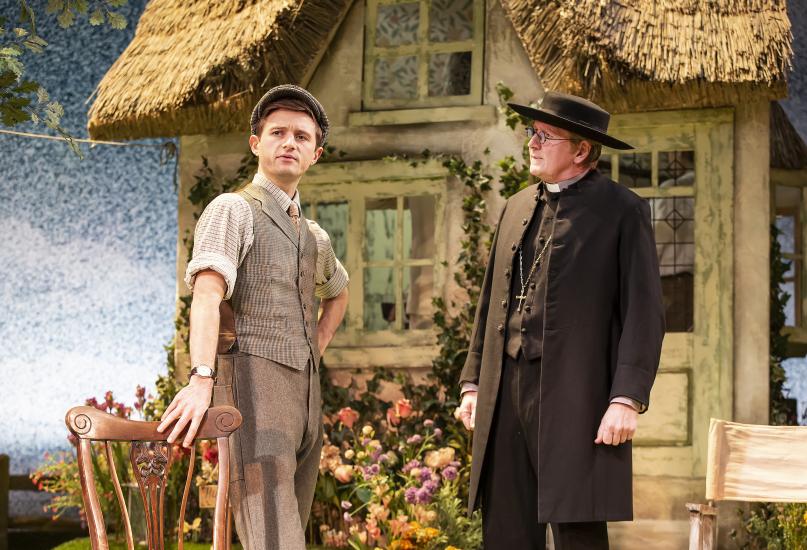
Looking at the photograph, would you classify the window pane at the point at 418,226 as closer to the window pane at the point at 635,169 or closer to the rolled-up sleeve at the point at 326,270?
the window pane at the point at 635,169

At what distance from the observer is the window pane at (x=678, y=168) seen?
243 inches

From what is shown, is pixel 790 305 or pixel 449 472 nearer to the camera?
pixel 449 472

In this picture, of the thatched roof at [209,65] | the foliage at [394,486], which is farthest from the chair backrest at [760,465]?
the thatched roof at [209,65]

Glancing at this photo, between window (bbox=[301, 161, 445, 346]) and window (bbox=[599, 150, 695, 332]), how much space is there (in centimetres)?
110

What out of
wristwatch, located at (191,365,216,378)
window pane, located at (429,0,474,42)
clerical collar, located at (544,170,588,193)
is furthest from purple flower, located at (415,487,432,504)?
window pane, located at (429,0,474,42)

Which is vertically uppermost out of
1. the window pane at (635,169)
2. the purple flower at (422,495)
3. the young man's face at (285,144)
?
the window pane at (635,169)

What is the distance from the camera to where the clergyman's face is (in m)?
3.48

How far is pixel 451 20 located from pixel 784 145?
267 centimetres

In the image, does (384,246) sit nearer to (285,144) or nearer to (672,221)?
(672,221)

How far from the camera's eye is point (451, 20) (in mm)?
6773

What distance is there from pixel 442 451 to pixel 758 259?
79.7 inches

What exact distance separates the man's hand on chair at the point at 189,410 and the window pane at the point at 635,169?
392cm

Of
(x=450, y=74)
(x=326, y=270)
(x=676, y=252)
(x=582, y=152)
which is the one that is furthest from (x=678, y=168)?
(x=326, y=270)

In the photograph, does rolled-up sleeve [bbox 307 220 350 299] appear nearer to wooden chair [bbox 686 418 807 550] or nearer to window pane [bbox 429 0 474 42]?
wooden chair [bbox 686 418 807 550]
